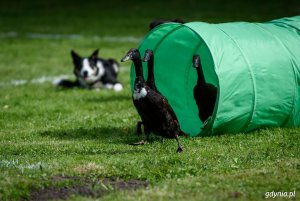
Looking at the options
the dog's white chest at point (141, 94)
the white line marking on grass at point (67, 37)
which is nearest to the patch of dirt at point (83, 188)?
the dog's white chest at point (141, 94)

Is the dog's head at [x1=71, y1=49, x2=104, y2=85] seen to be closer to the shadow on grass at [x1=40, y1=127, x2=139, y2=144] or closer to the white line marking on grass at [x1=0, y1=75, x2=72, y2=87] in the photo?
the white line marking on grass at [x1=0, y1=75, x2=72, y2=87]

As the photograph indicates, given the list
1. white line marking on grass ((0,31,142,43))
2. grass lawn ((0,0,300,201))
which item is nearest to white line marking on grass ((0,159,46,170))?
grass lawn ((0,0,300,201))

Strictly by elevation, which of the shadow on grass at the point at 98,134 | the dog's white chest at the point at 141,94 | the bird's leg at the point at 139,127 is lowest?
the shadow on grass at the point at 98,134

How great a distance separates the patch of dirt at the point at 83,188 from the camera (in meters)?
6.62

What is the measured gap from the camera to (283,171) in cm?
725

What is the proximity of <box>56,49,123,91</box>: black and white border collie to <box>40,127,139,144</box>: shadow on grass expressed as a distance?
4.84m

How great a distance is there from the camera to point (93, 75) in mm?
15867

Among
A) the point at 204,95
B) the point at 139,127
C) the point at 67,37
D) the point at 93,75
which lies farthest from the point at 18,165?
the point at 67,37

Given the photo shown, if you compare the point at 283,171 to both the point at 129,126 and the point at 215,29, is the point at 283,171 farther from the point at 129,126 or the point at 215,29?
the point at 129,126

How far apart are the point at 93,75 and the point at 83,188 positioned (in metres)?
9.23

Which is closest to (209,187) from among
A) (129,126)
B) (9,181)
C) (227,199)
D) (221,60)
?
(227,199)

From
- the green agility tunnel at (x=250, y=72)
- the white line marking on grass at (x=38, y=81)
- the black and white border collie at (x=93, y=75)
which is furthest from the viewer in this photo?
the white line marking on grass at (x=38, y=81)

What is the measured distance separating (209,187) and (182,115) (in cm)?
411

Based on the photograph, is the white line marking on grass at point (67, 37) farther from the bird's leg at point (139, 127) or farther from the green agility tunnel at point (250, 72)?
the bird's leg at point (139, 127)
